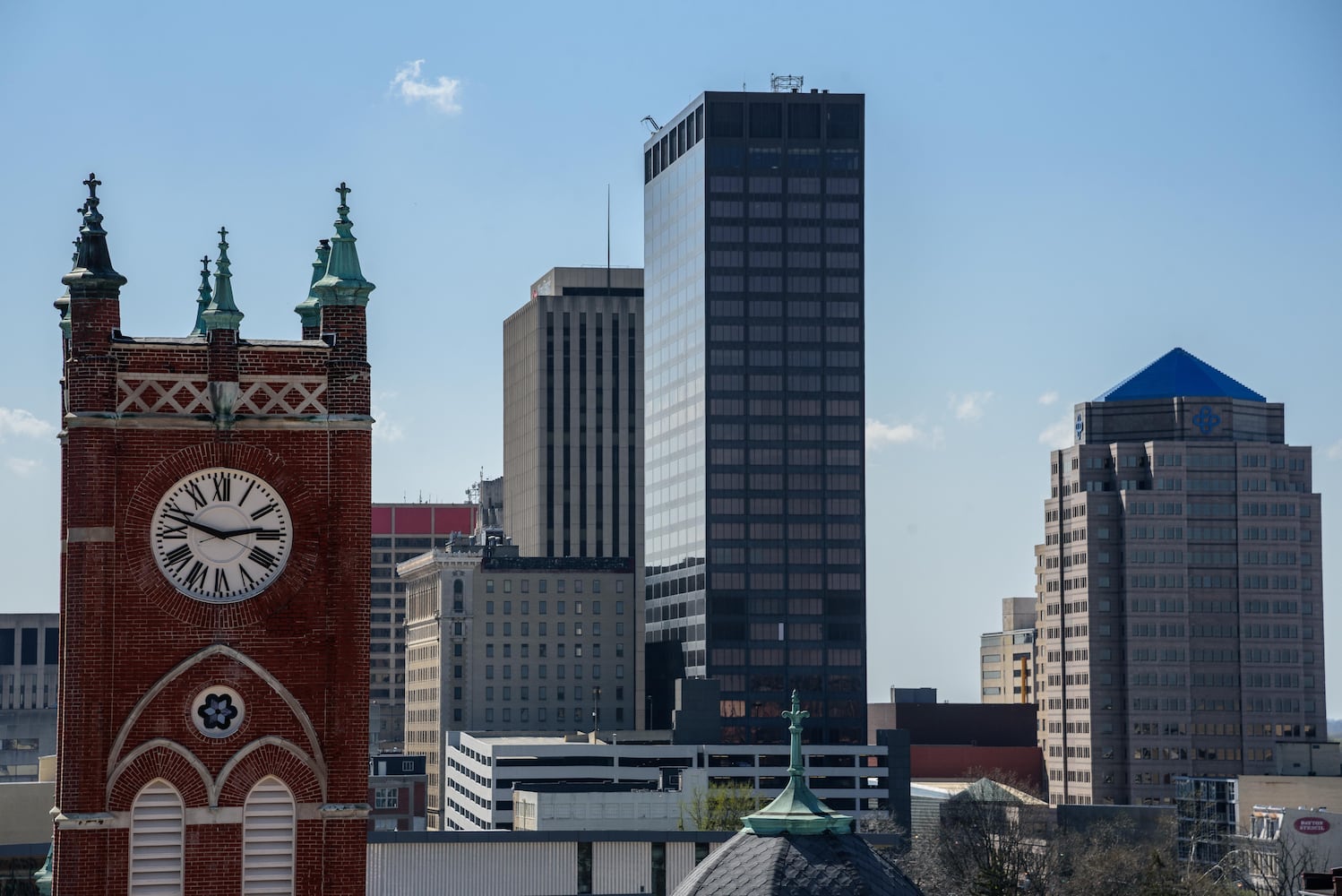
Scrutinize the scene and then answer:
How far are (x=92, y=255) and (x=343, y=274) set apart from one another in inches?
231

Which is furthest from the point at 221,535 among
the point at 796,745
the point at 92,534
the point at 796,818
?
the point at 796,745

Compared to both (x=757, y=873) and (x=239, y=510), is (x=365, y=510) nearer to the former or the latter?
(x=239, y=510)

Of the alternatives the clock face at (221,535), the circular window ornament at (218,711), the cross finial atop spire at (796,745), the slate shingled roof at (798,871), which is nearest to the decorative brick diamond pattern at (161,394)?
the clock face at (221,535)

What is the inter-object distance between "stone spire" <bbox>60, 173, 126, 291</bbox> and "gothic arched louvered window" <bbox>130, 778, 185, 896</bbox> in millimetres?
11629

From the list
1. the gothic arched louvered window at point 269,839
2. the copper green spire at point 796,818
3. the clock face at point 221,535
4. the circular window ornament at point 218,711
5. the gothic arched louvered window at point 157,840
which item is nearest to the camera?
the gothic arched louvered window at point 157,840

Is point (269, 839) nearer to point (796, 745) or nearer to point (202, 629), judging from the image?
point (202, 629)

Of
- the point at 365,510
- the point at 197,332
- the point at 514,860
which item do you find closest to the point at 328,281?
the point at 365,510

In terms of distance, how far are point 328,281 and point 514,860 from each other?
209 feet

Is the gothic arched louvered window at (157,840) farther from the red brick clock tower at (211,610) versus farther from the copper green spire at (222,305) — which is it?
the copper green spire at (222,305)

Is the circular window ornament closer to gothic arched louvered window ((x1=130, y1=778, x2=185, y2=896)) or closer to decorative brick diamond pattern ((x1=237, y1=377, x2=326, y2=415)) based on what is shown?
gothic arched louvered window ((x1=130, y1=778, x2=185, y2=896))

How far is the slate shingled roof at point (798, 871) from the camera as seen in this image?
5147 cm

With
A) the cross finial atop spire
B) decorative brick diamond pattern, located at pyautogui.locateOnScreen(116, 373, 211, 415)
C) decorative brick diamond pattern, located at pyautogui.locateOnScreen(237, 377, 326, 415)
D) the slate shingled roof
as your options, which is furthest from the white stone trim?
the cross finial atop spire

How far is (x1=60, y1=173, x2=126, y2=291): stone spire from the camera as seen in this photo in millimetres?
53188

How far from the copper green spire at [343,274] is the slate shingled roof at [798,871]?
1575 cm
